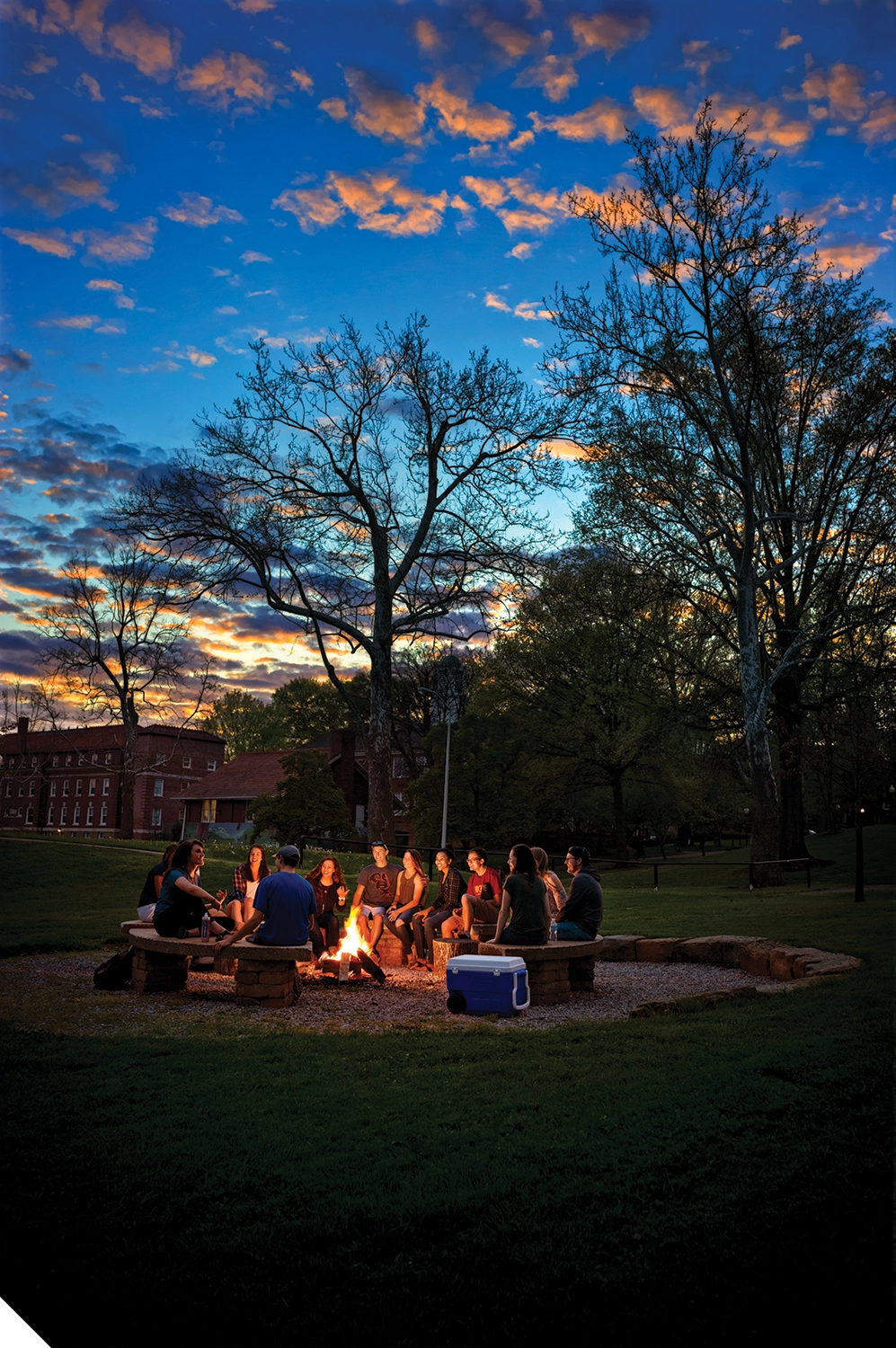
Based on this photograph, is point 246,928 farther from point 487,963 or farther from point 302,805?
point 302,805

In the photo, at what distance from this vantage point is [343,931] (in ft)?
38.1

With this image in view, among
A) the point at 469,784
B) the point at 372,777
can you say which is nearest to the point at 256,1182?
the point at 372,777

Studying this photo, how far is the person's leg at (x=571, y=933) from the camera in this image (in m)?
9.79

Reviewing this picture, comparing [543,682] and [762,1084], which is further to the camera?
[543,682]

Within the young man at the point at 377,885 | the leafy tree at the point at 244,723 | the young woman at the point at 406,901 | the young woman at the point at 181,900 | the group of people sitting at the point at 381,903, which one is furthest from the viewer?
the leafy tree at the point at 244,723

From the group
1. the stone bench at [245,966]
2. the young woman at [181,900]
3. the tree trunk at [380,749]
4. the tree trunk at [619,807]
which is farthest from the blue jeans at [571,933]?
the tree trunk at [619,807]

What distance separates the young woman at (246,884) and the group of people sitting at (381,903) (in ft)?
0.05

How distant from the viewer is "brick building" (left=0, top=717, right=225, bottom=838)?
73.5m

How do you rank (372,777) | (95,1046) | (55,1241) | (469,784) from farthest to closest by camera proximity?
(469,784)
(372,777)
(95,1046)
(55,1241)

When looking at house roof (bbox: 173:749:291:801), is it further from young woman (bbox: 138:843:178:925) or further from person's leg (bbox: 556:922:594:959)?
person's leg (bbox: 556:922:594:959)

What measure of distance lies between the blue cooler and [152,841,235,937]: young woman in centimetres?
277

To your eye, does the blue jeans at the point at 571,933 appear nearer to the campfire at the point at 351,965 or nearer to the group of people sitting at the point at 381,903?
the group of people sitting at the point at 381,903

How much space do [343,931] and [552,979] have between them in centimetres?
339

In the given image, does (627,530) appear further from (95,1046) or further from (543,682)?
(95,1046)
